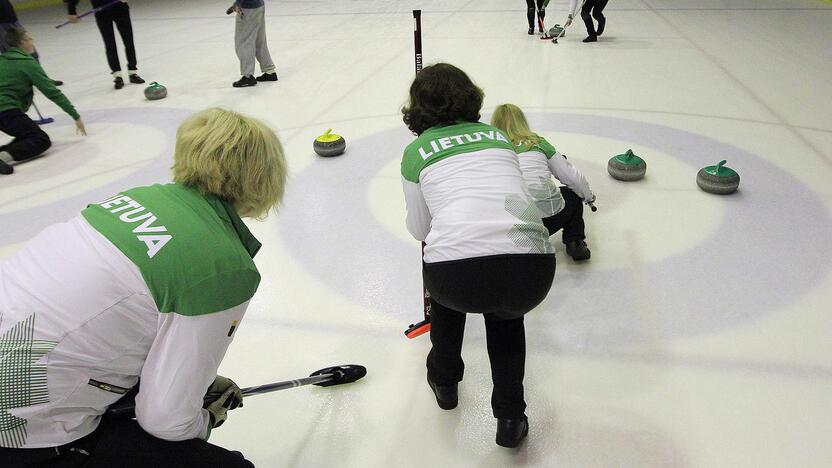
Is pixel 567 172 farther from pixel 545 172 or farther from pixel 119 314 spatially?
pixel 119 314

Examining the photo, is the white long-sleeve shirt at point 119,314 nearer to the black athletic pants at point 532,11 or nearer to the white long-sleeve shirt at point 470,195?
the white long-sleeve shirt at point 470,195

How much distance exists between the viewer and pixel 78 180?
13.6ft

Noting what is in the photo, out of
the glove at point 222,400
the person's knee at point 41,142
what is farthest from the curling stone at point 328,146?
the glove at point 222,400

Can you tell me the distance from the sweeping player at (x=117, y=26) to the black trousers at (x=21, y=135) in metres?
1.87

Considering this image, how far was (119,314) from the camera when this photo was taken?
3.71 feet

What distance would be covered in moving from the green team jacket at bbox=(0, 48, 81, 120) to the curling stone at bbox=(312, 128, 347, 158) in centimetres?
200

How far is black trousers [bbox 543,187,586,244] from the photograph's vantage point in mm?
2846

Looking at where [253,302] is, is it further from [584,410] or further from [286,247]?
[584,410]

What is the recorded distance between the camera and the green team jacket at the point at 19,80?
4328 millimetres

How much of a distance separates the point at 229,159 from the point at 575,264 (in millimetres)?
2072

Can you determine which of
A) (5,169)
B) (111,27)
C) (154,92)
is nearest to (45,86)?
(5,169)

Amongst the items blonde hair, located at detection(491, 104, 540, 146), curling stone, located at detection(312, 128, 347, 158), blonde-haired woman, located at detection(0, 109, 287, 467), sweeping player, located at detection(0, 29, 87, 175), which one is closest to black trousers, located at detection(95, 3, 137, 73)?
sweeping player, located at detection(0, 29, 87, 175)

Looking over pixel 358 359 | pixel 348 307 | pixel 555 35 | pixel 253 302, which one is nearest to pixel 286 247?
pixel 253 302

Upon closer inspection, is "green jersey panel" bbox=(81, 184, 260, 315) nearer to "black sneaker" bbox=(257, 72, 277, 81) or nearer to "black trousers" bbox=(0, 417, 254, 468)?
"black trousers" bbox=(0, 417, 254, 468)
